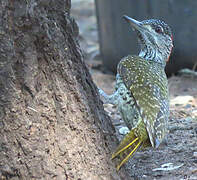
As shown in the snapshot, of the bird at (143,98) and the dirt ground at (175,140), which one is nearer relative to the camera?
the bird at (143,98)

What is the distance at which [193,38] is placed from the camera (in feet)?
26.7

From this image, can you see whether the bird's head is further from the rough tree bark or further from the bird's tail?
the rough tree bark

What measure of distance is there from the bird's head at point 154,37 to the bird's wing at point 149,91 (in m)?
0.46

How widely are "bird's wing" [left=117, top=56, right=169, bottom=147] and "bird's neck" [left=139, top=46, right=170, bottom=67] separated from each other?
402 millimetres

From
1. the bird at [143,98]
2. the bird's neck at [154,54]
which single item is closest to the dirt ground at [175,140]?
the bird at [143,98]

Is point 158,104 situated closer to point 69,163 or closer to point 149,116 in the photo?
point 149,116

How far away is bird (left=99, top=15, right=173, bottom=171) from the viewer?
402cm

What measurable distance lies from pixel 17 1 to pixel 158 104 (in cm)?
176

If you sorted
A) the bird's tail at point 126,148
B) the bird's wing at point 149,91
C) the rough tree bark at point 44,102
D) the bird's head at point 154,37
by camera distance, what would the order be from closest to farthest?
the rough tree bark at point 44,102, the bird's tail at point 126,148, the bird's wing at point 149,91, the bird's head at point 154,37

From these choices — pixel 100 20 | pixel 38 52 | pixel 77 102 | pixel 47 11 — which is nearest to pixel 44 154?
pixel 77 102

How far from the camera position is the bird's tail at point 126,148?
12.4 feet

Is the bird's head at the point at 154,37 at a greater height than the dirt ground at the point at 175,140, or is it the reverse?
the bird's head at the point at 154,37

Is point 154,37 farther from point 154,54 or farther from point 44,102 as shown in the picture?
point 44,102

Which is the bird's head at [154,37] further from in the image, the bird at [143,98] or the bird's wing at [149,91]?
the bird's wing at [149,91]
